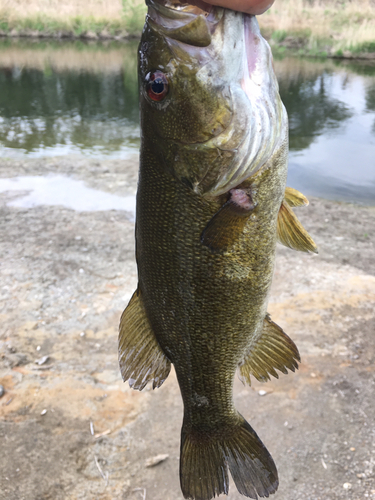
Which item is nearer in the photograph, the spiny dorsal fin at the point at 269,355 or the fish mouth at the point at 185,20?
the fish mouth at the point at 185,20

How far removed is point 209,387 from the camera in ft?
5.68

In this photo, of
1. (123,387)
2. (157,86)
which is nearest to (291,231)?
(157,86)

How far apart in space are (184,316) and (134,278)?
11.3 feet

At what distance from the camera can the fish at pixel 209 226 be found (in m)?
1.23

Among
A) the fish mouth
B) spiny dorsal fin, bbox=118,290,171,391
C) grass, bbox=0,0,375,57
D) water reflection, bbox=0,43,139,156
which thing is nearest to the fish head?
the fish mouth

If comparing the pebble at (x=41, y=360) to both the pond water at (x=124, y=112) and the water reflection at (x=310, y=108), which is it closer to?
the pond water at (x=124, y=112)

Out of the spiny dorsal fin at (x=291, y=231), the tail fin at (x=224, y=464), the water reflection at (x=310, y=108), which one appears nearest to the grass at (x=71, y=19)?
the water reflection at (x=310, y=108)

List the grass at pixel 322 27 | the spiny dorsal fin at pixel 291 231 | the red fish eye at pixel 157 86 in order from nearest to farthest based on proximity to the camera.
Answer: the red fish eye at pixel 157 86, the spiny dorsal fin at pixel 291 231, the grass at pixel 322 27

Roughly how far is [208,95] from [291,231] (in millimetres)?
648

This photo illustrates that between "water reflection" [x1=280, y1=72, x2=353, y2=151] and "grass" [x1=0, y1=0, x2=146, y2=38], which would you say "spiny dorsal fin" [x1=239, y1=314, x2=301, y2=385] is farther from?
"grass" [x1=0, y1=0, x2=146, y2=38]

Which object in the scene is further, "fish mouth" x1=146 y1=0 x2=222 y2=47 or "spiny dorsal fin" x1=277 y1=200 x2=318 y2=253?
"spiny dorsal fin" x1=277 y1=200 x2=318 y2=253

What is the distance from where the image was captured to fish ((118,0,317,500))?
1.23 m

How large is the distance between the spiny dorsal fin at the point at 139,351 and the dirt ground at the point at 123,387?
5.76ft

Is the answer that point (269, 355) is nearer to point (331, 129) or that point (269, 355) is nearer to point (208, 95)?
point (208, 95)
